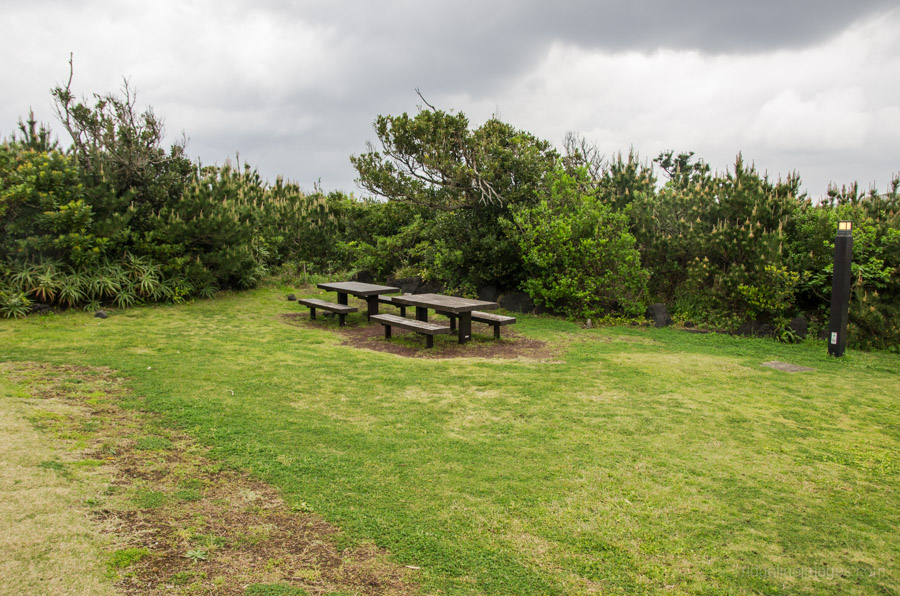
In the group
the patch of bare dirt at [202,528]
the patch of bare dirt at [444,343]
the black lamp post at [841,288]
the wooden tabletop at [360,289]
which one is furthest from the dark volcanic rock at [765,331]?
the patch of bare dirt at [202,528]

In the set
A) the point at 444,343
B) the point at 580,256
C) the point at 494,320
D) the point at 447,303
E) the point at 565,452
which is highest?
the point at 580,256

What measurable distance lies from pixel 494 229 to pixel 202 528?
8.75 meters

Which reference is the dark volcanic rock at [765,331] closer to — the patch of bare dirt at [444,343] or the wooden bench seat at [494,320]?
the patch of bare dirt at [444,343]

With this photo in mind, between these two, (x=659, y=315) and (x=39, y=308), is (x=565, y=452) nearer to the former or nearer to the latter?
(x=659, y=315)

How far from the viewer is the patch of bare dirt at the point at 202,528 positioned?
2.41m

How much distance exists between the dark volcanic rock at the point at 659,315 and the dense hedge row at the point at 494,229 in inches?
9.7

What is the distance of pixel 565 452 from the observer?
393 centimetres

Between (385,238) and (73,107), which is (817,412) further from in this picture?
(73,107)

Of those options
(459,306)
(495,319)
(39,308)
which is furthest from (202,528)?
(39,308)

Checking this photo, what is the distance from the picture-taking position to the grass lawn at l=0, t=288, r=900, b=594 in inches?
105

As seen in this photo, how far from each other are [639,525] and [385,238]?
11.5 m

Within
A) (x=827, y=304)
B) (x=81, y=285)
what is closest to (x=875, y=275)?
(x=827, y=304)

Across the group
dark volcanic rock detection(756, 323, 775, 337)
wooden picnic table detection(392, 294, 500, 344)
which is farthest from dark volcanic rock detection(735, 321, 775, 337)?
wooden picnic table detection(392, 294, 500, 344)

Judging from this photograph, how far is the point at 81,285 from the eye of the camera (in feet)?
30.6
